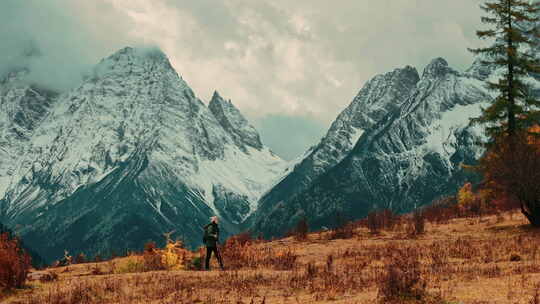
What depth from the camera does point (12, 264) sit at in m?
17.2

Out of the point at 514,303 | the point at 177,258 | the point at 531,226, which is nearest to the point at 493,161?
the point at 531,226

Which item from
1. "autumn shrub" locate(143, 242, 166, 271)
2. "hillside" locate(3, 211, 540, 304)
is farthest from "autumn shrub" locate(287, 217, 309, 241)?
"autumn shrub" locate(143, 242, 166, 271)

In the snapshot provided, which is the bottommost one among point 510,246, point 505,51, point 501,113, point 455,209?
point 510,246

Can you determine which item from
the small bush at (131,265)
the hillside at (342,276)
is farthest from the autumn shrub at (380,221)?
the small bush at (131,265)

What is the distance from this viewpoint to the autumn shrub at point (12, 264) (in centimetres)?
1694

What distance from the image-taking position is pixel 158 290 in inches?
643

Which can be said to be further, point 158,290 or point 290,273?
point 290,273

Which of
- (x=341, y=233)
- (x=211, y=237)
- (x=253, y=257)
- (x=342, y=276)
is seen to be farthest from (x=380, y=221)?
(x=342, y=276)

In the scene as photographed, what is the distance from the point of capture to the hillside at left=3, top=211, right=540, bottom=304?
1384 centimetres

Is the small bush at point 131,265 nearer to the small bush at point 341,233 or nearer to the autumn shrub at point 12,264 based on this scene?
the autumn shrub at point 12,264

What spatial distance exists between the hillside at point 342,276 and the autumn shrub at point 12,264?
0.42 metres

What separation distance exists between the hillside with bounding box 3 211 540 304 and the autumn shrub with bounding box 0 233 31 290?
0.42 metres

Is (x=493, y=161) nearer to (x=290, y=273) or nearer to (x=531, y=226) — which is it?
(x=531, y=226)

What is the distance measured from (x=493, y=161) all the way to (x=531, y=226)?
10.8 feet
